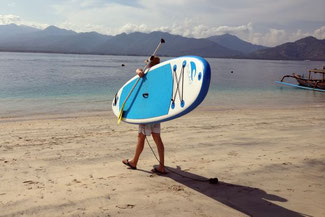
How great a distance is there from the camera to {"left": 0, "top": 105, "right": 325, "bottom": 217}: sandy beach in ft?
10.9

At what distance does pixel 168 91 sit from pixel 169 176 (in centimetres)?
127

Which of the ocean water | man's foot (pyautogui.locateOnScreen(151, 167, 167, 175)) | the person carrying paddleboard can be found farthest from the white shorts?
the ocean water

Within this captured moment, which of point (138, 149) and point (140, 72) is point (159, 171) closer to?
point (138, 149)

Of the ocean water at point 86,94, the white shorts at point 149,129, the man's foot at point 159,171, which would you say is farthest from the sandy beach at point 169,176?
the ocean water at point 86,94

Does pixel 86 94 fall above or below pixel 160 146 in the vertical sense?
below

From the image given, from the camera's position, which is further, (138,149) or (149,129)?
(138,149)

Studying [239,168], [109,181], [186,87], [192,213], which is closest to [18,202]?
[109,181]

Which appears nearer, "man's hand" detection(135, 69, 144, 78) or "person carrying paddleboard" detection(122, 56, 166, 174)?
"person carrying paddleboard" detection(122, 56, 166, 174)

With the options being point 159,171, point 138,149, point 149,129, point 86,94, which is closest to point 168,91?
point 149,129

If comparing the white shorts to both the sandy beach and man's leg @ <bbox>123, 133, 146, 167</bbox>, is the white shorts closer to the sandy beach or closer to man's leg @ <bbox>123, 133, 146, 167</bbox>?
man's leg @ <bbox>123, 133, 146, 167</bbox>

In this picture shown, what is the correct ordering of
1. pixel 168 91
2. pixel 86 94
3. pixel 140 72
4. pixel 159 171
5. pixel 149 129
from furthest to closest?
pixel 86 94
pixel 140 72
pixel 159 171
pixel 149 129
pixel 168 91

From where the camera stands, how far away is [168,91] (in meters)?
4.23

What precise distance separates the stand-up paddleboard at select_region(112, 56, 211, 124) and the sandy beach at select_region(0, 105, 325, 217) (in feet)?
3.02

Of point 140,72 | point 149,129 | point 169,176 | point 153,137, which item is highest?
point 140,72
